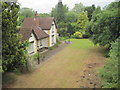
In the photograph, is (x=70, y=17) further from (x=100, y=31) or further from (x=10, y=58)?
(x=10, y=58)

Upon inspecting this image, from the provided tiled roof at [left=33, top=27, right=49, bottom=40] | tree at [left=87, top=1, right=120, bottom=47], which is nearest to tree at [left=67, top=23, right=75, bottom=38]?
tiled roof at [left=33, top=27, right=49, bottom=40]

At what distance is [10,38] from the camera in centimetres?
1093

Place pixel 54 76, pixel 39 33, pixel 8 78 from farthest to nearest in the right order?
1. pixel 39 33
2. pixel 54 76
3. pixel 8 78

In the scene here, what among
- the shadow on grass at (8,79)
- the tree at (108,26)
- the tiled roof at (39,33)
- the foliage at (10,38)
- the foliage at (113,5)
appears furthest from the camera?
the tiled roof at (39,33)

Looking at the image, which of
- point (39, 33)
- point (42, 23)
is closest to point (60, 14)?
point (42, 23)

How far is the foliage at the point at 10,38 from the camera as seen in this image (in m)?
10.5

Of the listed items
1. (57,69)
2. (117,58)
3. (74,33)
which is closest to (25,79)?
(57,69)

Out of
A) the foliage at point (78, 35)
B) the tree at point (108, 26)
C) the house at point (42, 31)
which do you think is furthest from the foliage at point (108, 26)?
the foliage at point (78, 35)

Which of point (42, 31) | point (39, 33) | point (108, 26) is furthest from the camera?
point (42, 31)

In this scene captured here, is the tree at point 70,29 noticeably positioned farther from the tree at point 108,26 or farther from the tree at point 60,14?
the tree at point 108,26

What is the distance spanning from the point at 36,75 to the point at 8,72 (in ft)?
9.06

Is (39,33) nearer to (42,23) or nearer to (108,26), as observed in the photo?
(42,23)

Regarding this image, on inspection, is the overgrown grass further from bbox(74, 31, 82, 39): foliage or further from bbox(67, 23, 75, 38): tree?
bbox(67, 23, 75, 38): tree

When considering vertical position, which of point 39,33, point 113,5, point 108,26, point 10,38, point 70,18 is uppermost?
point 113,5
